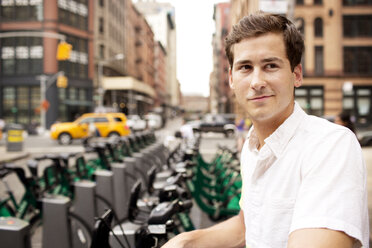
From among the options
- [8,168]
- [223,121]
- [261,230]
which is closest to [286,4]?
[8,168]

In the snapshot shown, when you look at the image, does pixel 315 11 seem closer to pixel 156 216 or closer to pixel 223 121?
pixel 223 121

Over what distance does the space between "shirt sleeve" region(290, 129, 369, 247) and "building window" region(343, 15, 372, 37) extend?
35.9 metres

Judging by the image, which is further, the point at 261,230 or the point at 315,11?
the point at 315,11

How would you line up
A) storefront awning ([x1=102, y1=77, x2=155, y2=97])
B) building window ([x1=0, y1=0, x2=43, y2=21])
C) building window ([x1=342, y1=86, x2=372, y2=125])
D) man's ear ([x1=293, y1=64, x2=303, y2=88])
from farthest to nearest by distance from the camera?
1. storefront awning ([x1=102, y1=77, x2=155, y2=97])
2. building window ([x1=0, y1=0, x2=43, y2=21])
3. building window ([x1=342, y1=86, x2=372, y2=125])
4. man's ear ([x1=293, y1=64, x2=303, y2=88])

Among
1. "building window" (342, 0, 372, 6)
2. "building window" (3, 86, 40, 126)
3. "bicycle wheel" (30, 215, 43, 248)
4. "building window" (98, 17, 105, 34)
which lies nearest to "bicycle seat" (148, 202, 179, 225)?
"bicycle wheel" (30, 215, 43, 248)

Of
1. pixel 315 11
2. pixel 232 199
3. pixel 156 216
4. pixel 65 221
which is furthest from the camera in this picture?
pixel 315 11

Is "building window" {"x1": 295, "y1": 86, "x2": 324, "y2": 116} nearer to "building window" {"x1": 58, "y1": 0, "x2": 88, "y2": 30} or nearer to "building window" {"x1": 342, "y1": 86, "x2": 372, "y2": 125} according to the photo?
"building window" {"x1": 342, "y1": 86, "x2": 372, "y2": 125}

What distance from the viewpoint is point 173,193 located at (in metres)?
2.59

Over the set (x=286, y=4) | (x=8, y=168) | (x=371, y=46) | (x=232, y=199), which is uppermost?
(x=371, y=46)

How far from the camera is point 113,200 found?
514 centimetres

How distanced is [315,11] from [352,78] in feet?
23.1

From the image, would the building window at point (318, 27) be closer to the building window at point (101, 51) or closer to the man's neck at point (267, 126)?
the building window at point (101, 51)

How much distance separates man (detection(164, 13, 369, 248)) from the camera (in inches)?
39.0

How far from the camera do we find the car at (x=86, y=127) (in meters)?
21.3
